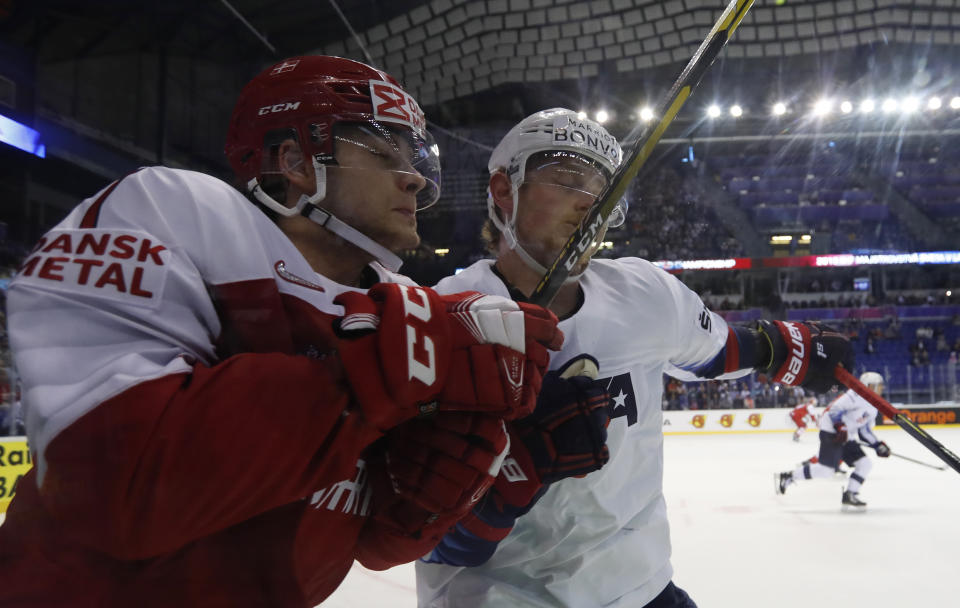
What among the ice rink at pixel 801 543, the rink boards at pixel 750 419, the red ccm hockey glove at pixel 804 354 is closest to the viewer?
the red ccm hockey glove at pixel 804 354

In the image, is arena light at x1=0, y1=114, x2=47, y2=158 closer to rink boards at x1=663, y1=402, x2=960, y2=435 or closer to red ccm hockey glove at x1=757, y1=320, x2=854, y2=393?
red ccm hockey glove at x1=757, y1=320, x2=854, y2=393

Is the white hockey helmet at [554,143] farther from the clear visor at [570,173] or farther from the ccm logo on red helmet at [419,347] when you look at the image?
the ccm logo on red helmet at [419,347]

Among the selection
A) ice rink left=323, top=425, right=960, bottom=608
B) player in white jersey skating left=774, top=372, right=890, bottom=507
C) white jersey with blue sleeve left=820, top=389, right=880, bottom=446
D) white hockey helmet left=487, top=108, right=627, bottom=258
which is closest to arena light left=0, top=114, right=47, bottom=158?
white hockey helmet left=487, top=108, right=627, bottom=258

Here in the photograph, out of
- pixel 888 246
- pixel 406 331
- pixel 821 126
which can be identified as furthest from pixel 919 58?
pixel 406 331

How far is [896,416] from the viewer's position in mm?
1933

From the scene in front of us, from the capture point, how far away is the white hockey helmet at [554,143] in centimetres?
146

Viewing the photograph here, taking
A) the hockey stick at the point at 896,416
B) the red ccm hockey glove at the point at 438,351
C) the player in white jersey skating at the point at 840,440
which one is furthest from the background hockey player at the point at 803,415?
the red ccm hockey glove at the point at 438,351

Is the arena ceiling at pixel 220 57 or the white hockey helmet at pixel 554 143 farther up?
the arena ceiling at pixel 220 57

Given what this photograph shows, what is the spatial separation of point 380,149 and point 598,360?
627 millimetres

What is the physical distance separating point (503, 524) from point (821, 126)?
1554cm

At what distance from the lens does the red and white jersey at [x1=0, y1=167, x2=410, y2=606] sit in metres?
0.58

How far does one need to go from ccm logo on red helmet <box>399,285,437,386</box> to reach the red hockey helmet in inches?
15.2

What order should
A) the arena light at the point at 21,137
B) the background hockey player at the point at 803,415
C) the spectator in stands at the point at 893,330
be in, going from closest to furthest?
the arena light at the point at 21,137 < the background hockey player at the point at 803,415 < the spectator in stands at the point at 893,330

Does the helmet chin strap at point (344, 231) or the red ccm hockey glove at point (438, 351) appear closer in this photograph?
the red ccm hockey glove at point (438, 351)
